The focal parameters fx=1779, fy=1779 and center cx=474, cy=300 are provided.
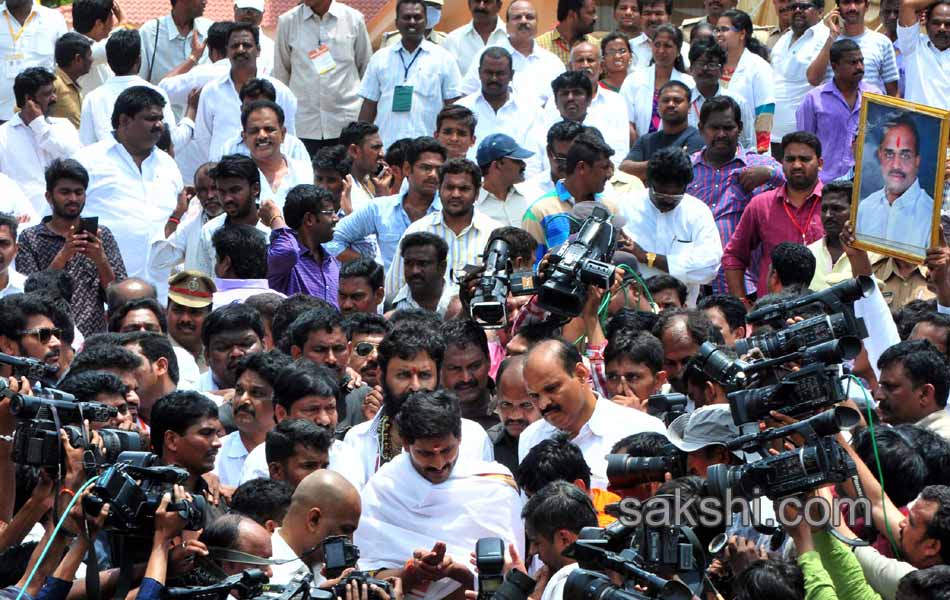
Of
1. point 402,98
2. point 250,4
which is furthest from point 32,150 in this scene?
point 402,98

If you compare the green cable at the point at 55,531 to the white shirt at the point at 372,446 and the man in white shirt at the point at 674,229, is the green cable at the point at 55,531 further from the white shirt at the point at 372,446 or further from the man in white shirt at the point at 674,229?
the man in white shirt at the point at 674,229

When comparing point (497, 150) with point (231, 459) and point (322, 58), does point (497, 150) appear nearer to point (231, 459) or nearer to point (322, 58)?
point (322, 58)

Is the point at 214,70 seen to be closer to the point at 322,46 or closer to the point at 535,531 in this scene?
the point at 322,46

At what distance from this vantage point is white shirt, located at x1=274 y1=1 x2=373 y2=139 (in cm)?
1384

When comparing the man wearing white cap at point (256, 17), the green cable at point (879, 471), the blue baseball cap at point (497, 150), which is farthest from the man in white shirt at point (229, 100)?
the green cable at point (879, 471)

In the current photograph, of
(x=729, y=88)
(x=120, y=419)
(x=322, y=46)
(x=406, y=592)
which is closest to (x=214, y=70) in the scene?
(x=322, y=46)

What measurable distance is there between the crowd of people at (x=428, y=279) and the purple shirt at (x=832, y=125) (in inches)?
0.8

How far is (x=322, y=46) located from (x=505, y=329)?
5.45 meters

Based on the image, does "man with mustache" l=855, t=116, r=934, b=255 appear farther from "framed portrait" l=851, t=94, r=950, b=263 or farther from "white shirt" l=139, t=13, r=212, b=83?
"white shirt" l=139, t=13, r=212, b=83

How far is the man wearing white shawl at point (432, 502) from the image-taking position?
22.9ft

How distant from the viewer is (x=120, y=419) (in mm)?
7332

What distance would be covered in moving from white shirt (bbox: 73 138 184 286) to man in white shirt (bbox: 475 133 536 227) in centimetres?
213

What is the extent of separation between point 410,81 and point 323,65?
32.3 inches

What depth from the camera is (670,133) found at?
1216 cm
